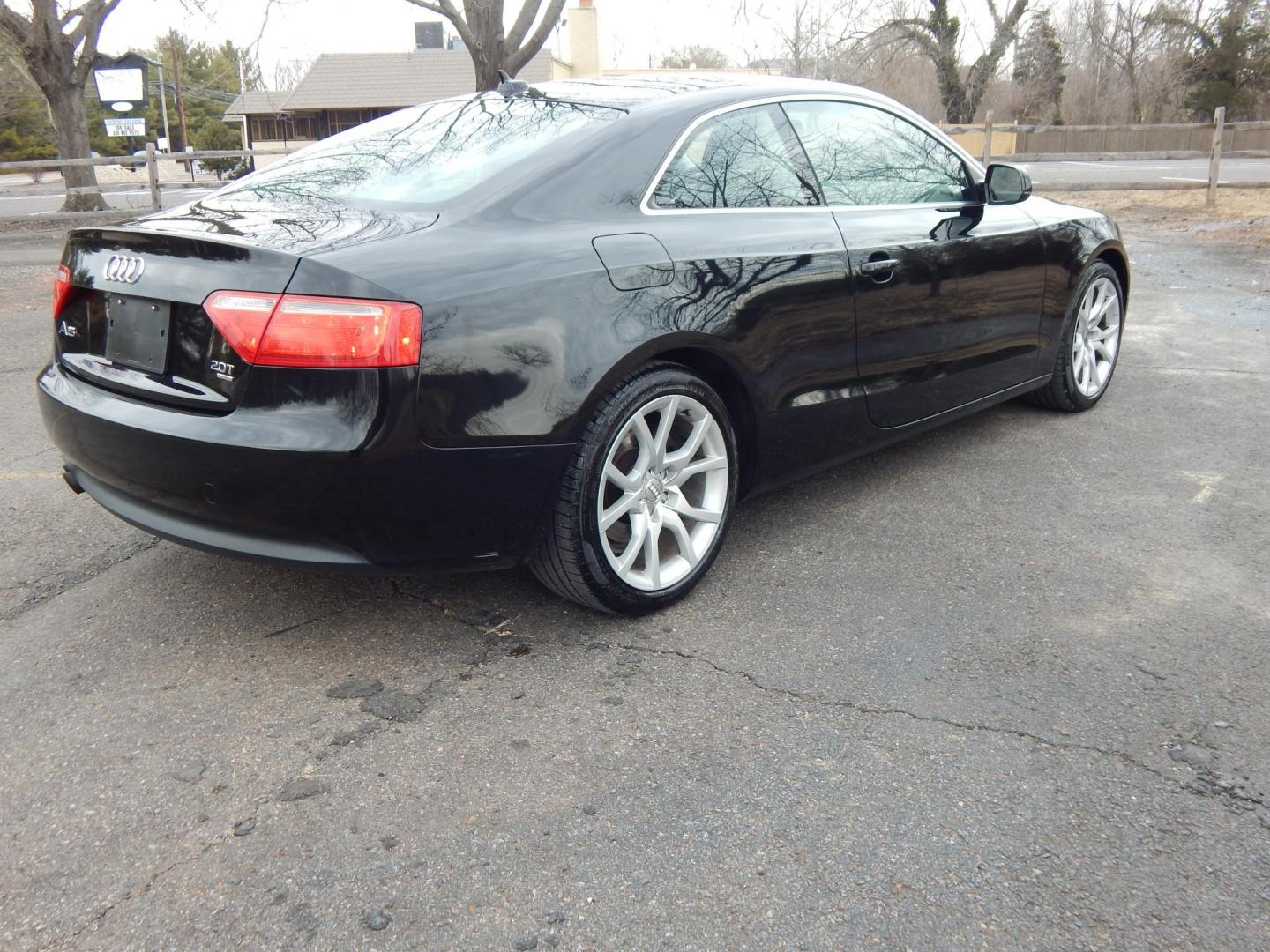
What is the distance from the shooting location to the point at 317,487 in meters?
2.55

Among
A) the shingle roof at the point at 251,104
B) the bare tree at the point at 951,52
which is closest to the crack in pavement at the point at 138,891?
the bare tree at the point at 951,52

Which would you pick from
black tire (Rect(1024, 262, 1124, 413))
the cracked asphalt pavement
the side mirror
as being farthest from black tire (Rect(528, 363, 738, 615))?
black tire (Rect(1024, 262, 1124, 413))

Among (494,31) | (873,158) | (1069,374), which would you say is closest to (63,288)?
(873,158)

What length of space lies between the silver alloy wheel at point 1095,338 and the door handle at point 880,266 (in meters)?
1.70

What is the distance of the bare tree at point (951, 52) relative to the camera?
3877cm

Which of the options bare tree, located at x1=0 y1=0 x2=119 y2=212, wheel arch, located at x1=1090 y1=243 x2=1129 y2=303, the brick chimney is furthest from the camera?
the brick chimney

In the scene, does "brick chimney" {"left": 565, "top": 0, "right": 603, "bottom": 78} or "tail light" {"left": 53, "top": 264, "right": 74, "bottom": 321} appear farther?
"brick chimney" {"left": 565, "top": 0, "right": 603, "bottom": 78}

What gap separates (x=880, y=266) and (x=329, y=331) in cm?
203

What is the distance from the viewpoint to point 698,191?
3326 millimetres

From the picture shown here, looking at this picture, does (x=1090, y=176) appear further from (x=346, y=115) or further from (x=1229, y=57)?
(x=346, y=115)

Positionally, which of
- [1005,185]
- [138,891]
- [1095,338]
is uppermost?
[1005,185]

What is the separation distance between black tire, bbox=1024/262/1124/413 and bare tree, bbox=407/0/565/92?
36.2 feet

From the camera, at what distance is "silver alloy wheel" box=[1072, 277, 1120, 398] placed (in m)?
5.14

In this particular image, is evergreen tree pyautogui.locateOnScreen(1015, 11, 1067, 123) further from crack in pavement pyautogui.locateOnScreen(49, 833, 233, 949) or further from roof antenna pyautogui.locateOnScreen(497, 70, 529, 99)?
crack in pavement pyautogui.locateOnScreen(49, 833, 233, 949)
